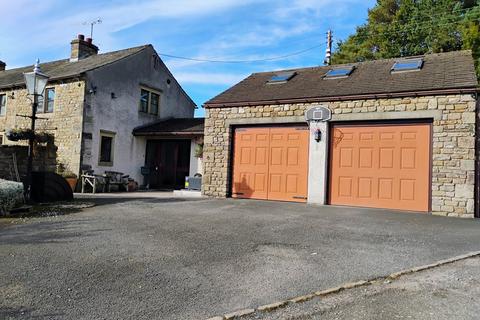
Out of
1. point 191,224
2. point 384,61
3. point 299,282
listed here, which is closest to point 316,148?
point 384,61

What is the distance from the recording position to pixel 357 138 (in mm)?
11594

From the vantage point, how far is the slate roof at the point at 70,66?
17.6 metres

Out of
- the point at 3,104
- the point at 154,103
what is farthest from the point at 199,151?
the point at 3,104

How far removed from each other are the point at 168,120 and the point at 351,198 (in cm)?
1222

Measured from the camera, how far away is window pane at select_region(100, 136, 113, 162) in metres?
17.7

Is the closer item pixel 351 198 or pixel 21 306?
pixel 21 306

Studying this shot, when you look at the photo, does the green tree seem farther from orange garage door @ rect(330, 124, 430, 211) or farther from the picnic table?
the picnic table

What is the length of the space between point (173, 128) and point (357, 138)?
31.5 feet

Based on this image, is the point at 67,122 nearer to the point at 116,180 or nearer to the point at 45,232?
the point at 116,180

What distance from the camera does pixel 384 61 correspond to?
1400cm

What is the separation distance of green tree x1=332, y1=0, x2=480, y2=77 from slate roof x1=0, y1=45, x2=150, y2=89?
15.1 meters

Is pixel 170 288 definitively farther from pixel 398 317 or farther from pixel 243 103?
pixel 243 103

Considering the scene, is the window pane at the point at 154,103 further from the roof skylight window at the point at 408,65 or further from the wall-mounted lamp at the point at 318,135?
the roof skylight window at the point at 408,65

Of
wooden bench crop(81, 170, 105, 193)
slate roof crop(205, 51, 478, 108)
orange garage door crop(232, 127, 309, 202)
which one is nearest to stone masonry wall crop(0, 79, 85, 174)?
wooden bench crop(81, 170, 105, 193)
